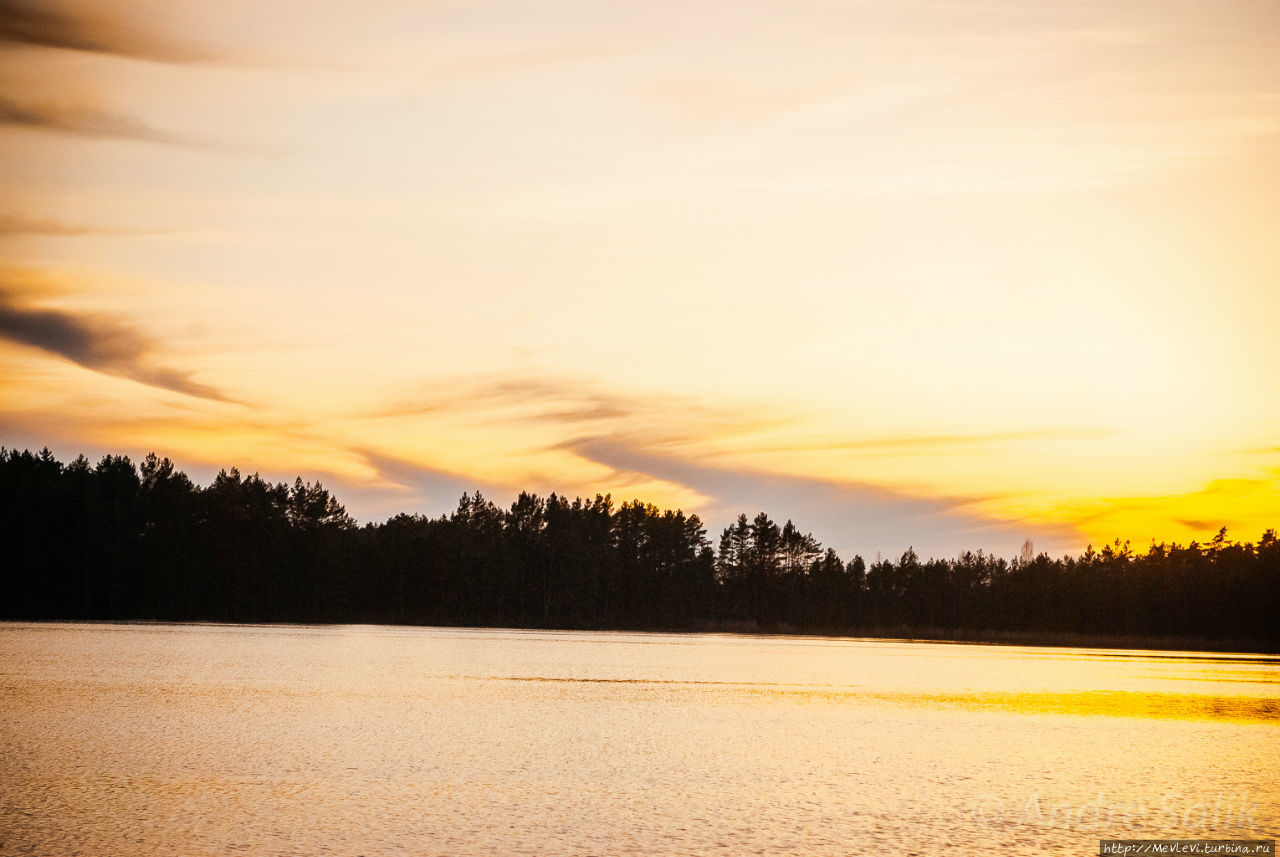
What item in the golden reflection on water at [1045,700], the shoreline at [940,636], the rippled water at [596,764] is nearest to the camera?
the rippled water at [596,764]

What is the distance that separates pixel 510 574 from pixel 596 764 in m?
139

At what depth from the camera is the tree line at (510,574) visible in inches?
4688

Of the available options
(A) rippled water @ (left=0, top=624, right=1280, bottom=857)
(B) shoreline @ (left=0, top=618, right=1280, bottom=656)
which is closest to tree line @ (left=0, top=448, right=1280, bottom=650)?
(B) shoreline @ (left=0, top=618, right=1280, bottom=656)

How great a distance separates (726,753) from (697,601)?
154754mm

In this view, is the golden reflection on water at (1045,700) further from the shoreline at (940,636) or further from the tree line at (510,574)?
the tree line at (510,574)

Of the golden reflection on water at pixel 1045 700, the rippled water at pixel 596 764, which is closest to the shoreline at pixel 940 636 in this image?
the golden reflection on water at pixel 1045 700

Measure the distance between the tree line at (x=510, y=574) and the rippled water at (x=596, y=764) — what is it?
78.8 meters

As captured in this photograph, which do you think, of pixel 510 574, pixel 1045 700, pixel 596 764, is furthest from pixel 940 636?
pixel 596 764

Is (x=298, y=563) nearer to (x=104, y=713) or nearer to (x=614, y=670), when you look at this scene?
(x=614, y=670)

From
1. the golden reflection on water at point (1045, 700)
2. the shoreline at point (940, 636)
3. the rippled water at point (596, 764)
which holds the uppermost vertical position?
the rippled water at point (596, 764)

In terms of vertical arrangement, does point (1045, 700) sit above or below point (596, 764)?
below

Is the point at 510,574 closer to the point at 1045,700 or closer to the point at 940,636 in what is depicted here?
the point at 940,636

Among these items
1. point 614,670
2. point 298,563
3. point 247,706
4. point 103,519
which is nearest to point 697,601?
point 298,563

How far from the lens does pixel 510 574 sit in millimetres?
160375
